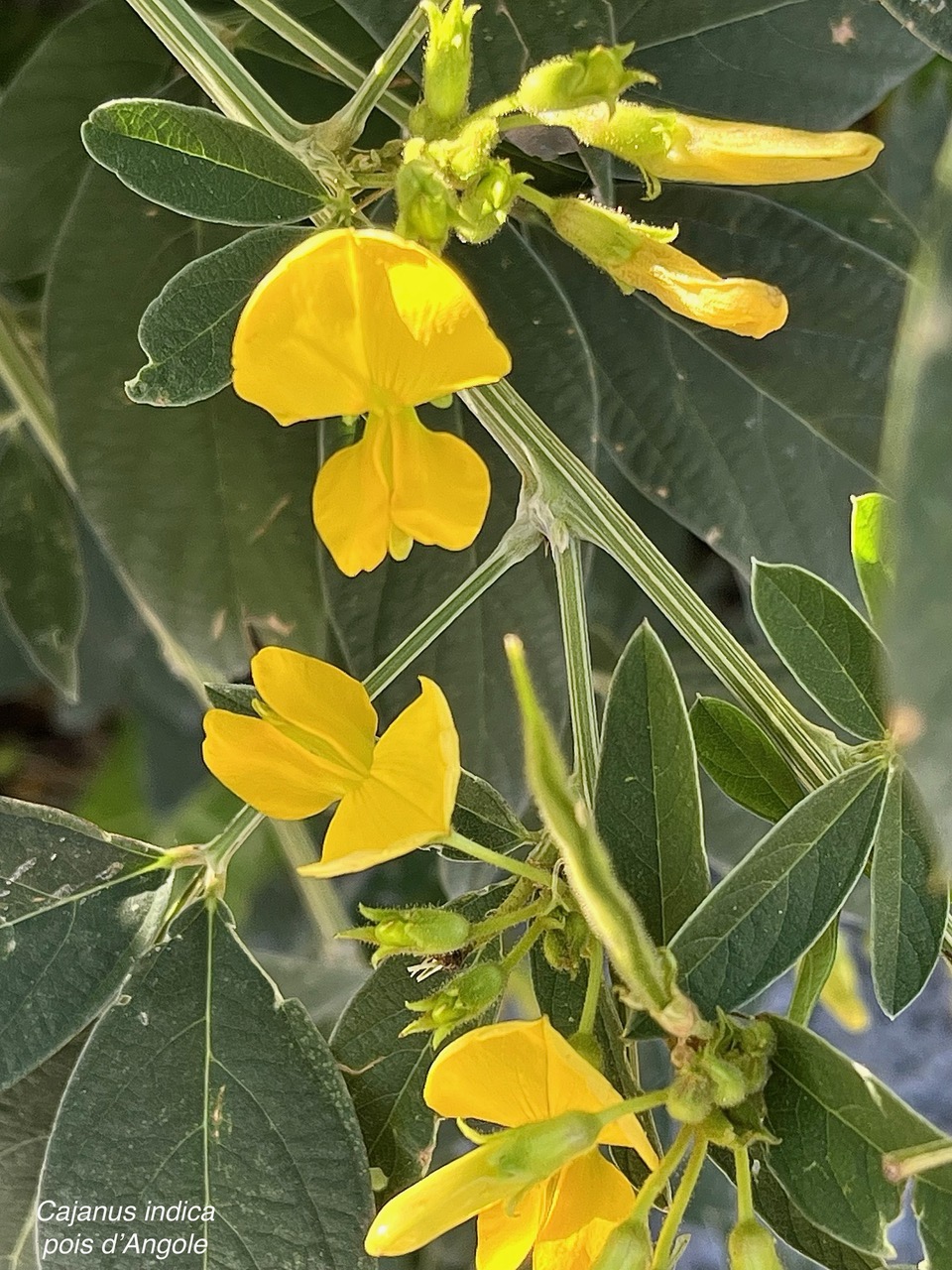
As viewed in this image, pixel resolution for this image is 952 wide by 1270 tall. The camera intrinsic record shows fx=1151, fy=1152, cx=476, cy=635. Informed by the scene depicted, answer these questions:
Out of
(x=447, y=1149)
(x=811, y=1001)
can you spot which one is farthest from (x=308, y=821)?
(x=811, y=1001)

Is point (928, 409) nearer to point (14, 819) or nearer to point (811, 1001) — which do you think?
point (811, 1001)

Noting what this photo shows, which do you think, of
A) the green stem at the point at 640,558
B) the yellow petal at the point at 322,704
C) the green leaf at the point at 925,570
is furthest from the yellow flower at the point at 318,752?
the green leaf at the point at 925,570

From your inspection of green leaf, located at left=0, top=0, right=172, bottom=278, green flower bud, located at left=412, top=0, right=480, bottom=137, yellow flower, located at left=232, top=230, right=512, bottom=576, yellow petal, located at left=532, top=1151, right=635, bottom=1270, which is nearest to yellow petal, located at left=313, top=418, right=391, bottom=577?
yellow flower, located at left=232, top=230, right=512, bottom=576

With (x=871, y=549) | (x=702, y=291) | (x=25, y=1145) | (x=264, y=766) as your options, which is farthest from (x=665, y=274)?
(x=25, y=1145)

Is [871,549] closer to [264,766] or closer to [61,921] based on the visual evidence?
[264,766]

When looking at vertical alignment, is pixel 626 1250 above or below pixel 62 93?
below

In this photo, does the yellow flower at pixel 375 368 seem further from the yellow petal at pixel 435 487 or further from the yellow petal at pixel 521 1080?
the yellow petal at pixel 521 1080

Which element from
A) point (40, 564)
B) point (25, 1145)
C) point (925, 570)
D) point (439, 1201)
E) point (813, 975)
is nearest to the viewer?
point (925, 570)
